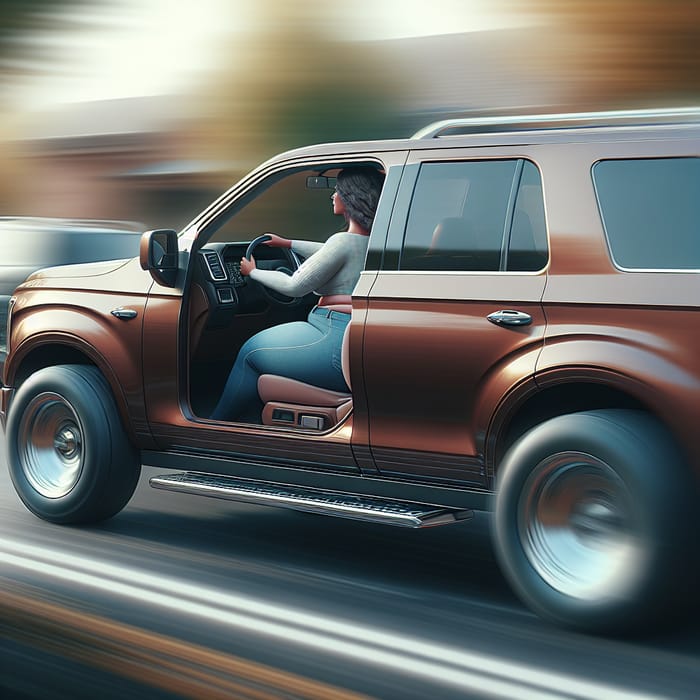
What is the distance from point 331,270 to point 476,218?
94cm

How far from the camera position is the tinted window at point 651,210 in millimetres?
4664

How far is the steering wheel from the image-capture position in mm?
6414

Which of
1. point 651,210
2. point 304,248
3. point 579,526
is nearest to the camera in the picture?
point 651,210

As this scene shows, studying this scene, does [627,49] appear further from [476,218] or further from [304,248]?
[476,218]

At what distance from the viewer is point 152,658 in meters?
4.44

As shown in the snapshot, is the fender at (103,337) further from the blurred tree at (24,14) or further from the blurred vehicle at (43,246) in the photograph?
the blurred vehicle at (43,246)

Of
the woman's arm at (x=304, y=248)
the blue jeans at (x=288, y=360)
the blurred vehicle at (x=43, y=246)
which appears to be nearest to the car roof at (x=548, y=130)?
the blue jeans at (x=288, y=360)

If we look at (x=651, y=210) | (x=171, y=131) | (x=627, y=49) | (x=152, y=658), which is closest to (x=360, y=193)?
(x=651, y=210)

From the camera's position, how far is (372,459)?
18.2 feet

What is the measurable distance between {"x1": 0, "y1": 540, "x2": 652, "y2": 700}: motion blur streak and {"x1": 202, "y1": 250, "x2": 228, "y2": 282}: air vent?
147 cm

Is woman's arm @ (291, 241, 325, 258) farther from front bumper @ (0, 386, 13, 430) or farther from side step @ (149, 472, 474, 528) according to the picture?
front bumper @ (0, 386, 13, 430)

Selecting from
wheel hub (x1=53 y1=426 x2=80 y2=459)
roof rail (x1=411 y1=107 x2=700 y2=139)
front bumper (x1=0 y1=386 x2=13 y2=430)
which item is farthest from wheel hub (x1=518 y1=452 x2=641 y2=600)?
front bumper (x1=0 y1=386 x2=13 y2=430)

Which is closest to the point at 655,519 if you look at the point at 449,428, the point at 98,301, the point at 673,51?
the point at 449,428

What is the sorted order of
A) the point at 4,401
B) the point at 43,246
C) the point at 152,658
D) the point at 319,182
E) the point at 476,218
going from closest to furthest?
the point at 152,658, the point at 476,218, the point at 319,182, the point at 4,401, the point at 43,246
